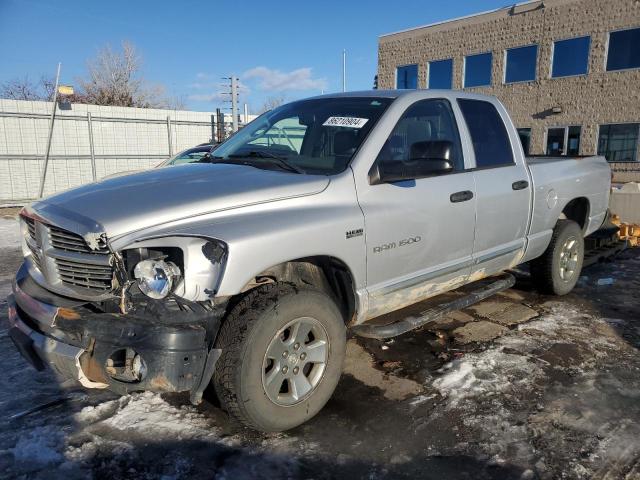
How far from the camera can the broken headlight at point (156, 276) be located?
2447 millimetres

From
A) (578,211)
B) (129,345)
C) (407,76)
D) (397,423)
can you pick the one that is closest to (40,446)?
(129,345)

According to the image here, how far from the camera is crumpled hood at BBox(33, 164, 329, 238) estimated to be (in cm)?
256

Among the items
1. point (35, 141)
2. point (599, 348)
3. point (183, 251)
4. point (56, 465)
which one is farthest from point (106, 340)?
point (35, 141)

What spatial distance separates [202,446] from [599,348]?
10.5ft

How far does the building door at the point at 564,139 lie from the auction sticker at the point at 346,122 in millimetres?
18776

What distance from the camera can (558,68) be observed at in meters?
20.3

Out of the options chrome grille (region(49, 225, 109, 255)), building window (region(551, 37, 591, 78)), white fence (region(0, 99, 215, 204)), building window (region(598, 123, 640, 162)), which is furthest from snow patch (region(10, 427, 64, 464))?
building window (region(551, 37, 591, 78))

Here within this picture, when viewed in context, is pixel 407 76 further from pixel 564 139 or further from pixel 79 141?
pixel 79 141

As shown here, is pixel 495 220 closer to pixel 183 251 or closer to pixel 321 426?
pixel 321 426

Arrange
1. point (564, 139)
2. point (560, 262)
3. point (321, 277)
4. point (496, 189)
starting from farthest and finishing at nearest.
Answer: point (564, 139) < point (560, 262) < point (496, 189) < point (321, 277)

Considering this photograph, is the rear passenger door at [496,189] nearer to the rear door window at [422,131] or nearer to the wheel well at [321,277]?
the rear door window at [422,131]

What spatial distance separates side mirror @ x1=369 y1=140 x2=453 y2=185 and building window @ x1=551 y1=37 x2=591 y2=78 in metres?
19.5

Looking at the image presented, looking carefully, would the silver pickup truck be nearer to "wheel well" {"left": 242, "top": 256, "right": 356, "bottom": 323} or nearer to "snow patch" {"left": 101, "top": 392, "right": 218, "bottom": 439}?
"wheel well" {"left": 242, "top": 256, "right": 356, "bottom": 323}

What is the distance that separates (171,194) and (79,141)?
14172mm
